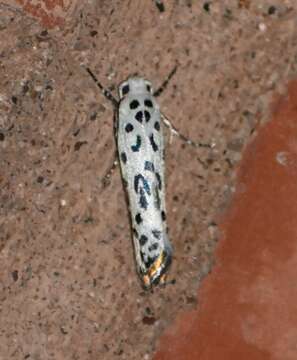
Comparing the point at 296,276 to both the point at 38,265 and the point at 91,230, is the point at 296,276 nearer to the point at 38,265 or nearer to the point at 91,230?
the point at 91,230

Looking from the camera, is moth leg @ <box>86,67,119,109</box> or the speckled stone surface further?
moth leg @ <box>86,67,119,109</box>

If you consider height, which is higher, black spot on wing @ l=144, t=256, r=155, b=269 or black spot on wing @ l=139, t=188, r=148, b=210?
black spot on wing @ l=139, t=188, r=148, b=210

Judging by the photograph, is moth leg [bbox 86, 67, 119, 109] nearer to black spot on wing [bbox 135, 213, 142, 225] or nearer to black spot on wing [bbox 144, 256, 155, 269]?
black spot on wing [bbox 135, 213, 142, 225]

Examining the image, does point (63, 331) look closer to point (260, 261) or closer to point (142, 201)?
point (142, 201)

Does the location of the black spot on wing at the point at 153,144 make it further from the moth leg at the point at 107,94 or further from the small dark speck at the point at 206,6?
the small dark speck at the point at 206,6

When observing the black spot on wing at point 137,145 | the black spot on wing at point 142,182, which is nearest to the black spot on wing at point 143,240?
the black spot on wing at point 142,182

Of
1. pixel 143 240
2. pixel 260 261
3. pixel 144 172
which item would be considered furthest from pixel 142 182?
pixel 260 261

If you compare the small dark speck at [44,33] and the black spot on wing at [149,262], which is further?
the small dark speck at [44,33]

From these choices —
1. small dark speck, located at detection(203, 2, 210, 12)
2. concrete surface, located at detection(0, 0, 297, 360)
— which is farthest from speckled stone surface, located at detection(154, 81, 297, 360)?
small dark speck, located at detection(203, 2, 210, 12)

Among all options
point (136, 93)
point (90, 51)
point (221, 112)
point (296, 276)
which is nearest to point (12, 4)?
point (90, 51)
